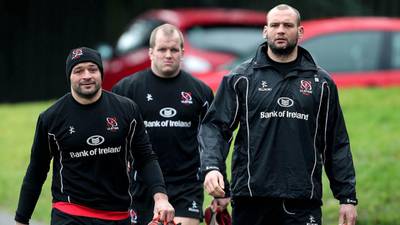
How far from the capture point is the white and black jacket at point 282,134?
6.62m

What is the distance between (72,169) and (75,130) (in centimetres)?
24

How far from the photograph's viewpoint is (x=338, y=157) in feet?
22.0

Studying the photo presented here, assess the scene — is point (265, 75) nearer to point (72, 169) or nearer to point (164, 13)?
point (72, 169)

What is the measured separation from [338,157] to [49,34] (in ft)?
65.1

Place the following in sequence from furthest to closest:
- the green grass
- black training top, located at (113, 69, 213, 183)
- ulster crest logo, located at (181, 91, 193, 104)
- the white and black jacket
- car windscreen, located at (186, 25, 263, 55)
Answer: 1. car windscreen, located at (186, 25, 263, 55)
2. the green grass
3. ulster crest logo, located at (181, 91, 193, 104)
4. black training top, located at (113, 69, 213, 183)
5. the white and black jacket

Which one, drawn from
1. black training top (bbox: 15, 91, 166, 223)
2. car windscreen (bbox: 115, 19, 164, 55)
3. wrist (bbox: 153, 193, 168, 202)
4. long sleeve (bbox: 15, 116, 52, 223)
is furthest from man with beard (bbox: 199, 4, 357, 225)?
car windscreen (bbox: 115, 19, 164, 55)

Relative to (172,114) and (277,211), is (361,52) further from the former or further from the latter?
(277,211)

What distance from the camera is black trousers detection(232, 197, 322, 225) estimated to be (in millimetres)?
6695

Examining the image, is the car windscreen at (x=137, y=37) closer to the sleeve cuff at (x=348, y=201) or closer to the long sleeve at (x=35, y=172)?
the long sleeve at (x=35, y=172)

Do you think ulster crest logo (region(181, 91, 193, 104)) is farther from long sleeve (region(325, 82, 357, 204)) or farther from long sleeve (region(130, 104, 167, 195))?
long sleeve (region(325, 82, 357, 204))

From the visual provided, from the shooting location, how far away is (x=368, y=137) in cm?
1273

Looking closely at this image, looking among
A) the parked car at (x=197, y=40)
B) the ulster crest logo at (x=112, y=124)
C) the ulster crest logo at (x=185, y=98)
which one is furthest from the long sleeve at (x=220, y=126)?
the parked car at (x=197, y=40)

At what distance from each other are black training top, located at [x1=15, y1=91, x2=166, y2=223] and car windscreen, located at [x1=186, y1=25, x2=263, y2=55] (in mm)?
8283

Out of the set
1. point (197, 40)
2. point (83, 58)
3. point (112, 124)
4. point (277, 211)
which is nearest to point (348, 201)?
point (277, 211)
